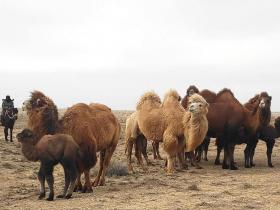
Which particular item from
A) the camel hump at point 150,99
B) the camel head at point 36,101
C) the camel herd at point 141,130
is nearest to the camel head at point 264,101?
the camel herd at point 141,130

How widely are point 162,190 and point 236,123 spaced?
5181 millimetres

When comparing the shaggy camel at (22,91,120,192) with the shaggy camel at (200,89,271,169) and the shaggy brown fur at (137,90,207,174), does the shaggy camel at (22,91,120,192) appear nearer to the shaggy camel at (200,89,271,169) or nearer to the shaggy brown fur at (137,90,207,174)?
the shaggy brown fur at (137,90,207,174)

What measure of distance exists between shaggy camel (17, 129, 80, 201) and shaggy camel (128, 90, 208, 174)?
439 centimetres

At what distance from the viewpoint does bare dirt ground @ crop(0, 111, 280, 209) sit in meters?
8.39

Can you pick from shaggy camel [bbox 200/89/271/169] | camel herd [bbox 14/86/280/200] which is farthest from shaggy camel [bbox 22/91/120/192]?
shaggy camel [bbox 200/89/271/169]

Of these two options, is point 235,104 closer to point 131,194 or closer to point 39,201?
point 131,194

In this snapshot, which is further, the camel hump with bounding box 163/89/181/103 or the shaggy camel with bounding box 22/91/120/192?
the camel hump with bounding box 163/89/181/103

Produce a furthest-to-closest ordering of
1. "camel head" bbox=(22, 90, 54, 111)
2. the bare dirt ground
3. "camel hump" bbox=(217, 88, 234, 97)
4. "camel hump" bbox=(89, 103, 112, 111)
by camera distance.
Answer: "camel hump" bbox=(217, 88, 234, 97)
"camel hump" bbox=(89, 103, 112, 111)
"camel head" bbox=(22, 90, 54, 111)
the bare dirt ground

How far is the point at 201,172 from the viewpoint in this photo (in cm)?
1350

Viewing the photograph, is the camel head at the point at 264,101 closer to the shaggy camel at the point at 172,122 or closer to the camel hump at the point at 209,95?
the camel hump at the point at 209,95

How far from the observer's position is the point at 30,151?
891cm

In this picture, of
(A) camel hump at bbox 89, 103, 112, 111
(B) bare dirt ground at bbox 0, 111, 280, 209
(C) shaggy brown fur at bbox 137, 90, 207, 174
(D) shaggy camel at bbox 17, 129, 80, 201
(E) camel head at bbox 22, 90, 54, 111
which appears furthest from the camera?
(C) shaggy brown fur at bbox 137, 90, 207, 174

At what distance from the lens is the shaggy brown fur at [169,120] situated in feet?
41.6

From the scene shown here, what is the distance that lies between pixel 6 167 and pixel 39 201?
5.65 meters
